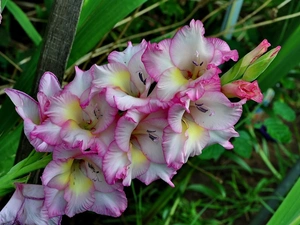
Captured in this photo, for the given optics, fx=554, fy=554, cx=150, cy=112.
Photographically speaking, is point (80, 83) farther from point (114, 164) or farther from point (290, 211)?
point (290, 211)

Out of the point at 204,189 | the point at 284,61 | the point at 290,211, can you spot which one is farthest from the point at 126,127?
the point at 204,189

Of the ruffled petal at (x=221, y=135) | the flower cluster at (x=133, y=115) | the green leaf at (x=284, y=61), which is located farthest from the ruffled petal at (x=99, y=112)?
the green leaf at (x=284, y=61)

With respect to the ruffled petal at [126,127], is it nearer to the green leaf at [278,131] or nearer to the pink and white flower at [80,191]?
the pink and white flower at [80,191]

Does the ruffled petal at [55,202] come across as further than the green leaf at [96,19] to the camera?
No

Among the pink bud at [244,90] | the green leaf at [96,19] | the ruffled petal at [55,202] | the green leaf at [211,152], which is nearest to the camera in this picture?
the pink bud at [244,90]

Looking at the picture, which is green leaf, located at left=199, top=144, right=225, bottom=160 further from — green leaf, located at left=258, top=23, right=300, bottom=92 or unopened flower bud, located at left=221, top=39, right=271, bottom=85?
unopened flower bud, located at left=221, top=39, right=271, bottom=85

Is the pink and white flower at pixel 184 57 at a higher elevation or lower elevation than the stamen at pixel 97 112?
higher
